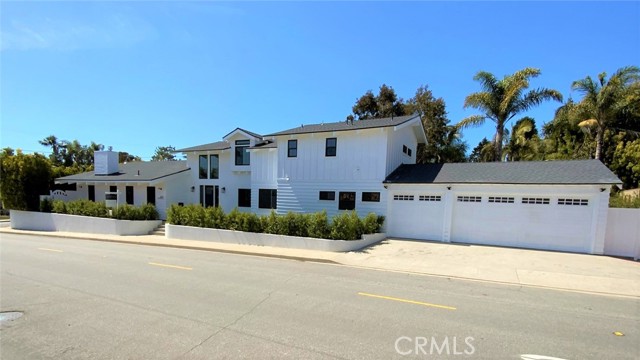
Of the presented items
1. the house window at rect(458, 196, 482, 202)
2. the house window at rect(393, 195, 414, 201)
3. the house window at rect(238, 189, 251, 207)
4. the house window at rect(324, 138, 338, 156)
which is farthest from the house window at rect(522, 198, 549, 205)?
the house window at rect(238, 189, 251, 207)

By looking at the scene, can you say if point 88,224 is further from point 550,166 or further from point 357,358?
point 550,166

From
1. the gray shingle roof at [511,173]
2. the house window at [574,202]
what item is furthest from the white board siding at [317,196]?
the house window at [574,202]

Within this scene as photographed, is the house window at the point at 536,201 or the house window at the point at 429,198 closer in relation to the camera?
the house window at the point at 536,201

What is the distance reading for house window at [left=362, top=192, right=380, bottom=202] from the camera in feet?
53.6

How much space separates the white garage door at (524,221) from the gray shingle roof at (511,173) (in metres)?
0.78

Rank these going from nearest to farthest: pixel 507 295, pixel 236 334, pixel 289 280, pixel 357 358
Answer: pixel 357 358 → pixel 236 334 → pixel 507 295 → pixel 289 280

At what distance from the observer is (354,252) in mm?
12664

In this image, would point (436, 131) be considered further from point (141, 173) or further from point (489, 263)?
point (141, 173)

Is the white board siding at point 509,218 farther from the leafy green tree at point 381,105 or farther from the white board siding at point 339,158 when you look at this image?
the leafy green tree at point 381,105

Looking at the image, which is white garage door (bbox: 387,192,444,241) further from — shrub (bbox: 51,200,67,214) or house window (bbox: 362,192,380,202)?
shrub (bbox: 51,200,67,214)

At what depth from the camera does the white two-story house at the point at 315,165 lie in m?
16.5

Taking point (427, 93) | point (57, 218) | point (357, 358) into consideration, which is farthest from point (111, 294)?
point (427, 93)

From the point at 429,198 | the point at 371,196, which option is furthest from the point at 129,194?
the point at 429,198

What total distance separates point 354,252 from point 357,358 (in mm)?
8632
